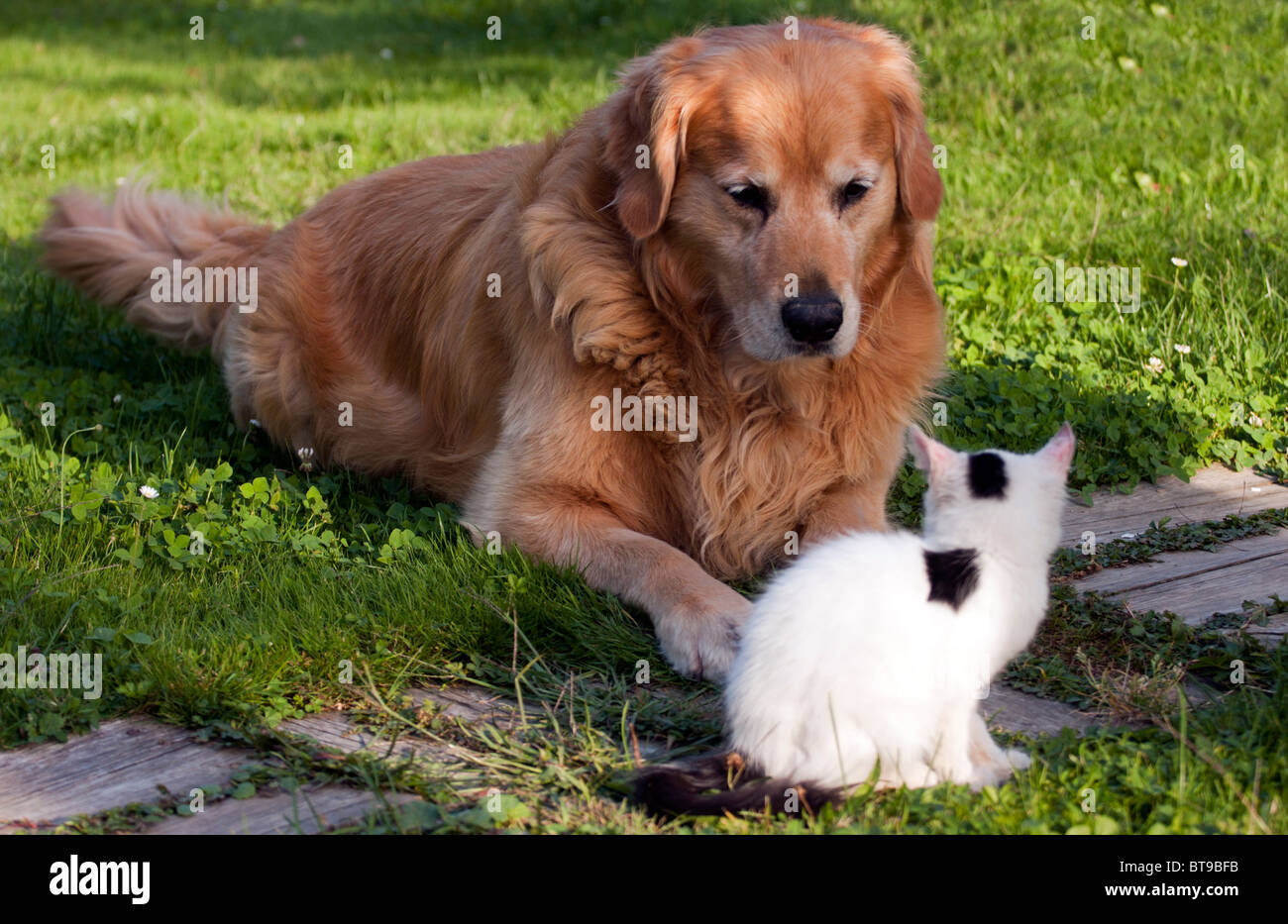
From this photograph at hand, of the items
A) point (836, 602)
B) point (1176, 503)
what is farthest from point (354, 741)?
point (1176, 503)

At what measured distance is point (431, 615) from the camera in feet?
10.3

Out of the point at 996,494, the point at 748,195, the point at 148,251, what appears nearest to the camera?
the point at 996,494

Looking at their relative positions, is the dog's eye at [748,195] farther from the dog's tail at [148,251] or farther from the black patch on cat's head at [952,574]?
the dog's tail at [148,251]

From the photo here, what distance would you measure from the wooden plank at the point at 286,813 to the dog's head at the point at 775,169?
1.55m

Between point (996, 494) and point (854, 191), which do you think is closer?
point (996, 494)

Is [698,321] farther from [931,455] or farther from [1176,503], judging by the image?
[1176,503]

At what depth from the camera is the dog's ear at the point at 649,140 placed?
11.0 feet

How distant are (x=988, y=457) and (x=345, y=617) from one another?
160 centimetres

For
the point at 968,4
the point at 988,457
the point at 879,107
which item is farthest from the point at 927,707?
the point at 968,4

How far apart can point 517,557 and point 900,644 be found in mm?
1454

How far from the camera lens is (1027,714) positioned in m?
2.73

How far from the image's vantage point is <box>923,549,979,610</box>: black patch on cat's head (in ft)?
7.48

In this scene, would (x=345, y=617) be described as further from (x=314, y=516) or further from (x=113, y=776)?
(x=314, y=516)

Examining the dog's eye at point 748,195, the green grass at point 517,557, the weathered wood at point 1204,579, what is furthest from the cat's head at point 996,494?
the dog's eye at point 748,195
